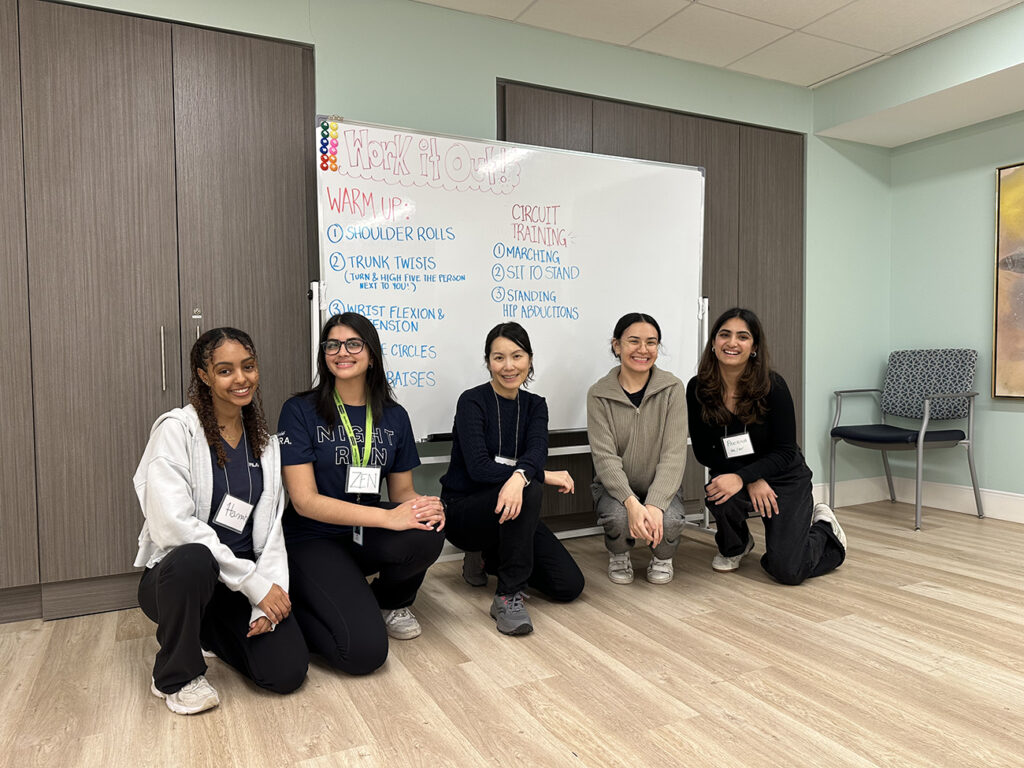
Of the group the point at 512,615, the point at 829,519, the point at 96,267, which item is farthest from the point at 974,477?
the point at 96,267

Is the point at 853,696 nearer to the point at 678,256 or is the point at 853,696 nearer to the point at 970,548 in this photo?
the point at 970,548

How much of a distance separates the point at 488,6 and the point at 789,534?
106 inches

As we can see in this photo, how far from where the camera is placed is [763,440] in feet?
9.84

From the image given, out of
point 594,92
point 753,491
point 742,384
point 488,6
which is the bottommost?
point 753,491

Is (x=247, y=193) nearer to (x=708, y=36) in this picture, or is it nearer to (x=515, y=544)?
(x=515, y=544)

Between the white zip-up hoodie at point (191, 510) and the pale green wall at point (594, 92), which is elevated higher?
the pale green wall at point (594, 92)

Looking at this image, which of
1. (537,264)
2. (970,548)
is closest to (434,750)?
(537,264)

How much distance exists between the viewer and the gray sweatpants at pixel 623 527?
2.85m

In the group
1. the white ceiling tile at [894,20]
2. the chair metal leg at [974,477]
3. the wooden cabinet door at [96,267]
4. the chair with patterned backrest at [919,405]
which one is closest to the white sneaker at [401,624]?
the wooden cabinet door at [96,267]

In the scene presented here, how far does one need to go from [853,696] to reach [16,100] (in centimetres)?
335

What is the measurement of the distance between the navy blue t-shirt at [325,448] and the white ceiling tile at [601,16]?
2154mm

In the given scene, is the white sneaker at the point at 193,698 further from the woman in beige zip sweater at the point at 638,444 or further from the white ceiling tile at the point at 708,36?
the white ceiling tile at the point at 708,36

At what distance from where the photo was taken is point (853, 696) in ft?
6.25

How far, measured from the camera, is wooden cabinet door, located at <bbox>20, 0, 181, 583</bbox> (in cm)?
257
